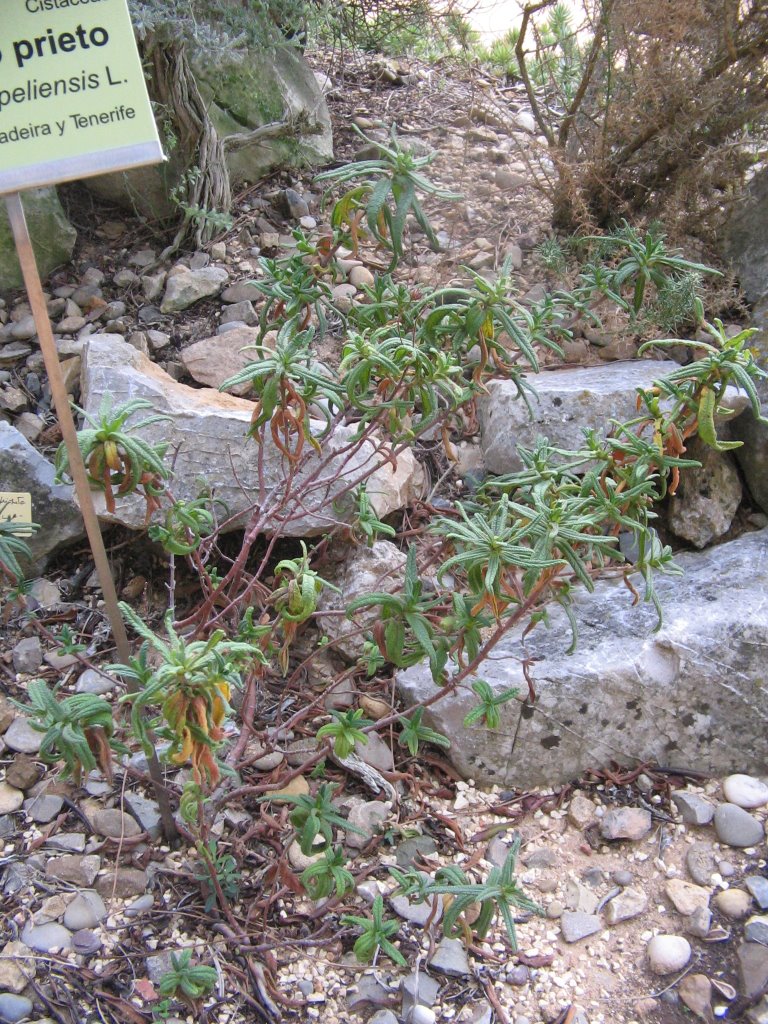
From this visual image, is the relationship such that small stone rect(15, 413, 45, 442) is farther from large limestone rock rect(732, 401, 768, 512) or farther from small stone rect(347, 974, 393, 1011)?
large limestone rock rect(732, 401, 768, 512)

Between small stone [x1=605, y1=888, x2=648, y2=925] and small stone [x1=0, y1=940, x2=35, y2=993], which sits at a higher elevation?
small stone [x1=0, y1=940, x2=35, y2=993]

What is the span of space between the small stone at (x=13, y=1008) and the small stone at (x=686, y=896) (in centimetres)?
141

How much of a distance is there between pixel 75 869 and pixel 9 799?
30 cm

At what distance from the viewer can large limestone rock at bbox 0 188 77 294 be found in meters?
3.50

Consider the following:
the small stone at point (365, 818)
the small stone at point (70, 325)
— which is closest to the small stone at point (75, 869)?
the small stone at point (365, 818)

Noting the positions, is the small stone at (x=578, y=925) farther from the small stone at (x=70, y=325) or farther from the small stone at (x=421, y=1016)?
the small stone at (x=70, y=325)

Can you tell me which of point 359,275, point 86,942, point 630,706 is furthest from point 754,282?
point 86,942

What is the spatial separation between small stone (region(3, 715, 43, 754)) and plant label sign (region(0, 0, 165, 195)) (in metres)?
1.45

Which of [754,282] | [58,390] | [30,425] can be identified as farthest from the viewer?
[754,282]

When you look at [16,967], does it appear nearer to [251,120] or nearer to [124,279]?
[124,279]

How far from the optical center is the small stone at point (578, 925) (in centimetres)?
204

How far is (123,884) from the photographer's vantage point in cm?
205

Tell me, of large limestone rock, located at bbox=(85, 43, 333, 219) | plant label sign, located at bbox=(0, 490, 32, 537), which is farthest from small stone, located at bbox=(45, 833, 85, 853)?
large limestone rock, located at bbox=(85, 43, 333, 219)

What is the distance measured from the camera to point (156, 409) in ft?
9.08
